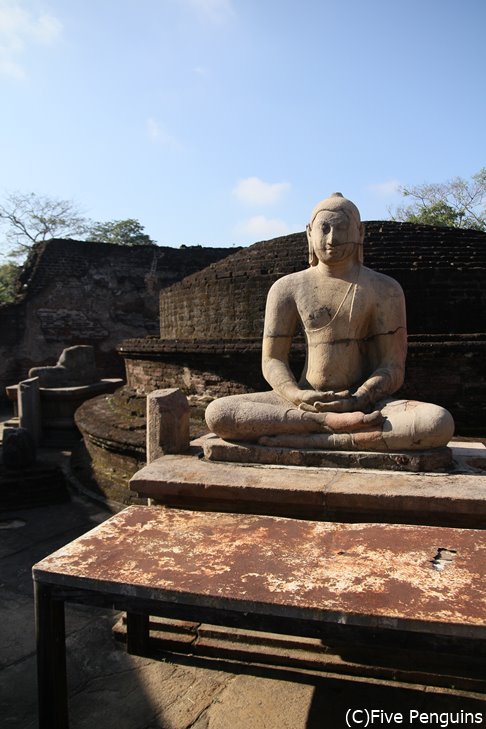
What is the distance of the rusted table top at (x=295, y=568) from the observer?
60.2 inches

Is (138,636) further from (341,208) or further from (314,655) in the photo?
(341,208)

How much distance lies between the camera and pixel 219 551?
197 centimetres

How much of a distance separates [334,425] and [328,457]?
0.18 meters

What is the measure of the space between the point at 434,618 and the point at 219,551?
812mm

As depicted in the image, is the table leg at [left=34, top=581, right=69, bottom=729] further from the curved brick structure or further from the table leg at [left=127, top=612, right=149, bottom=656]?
the curved brick structure

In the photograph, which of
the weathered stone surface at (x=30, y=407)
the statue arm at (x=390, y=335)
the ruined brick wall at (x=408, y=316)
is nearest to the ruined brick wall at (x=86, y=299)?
the weathered stone surface at (x=30, y=407)

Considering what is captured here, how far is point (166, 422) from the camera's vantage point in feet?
10.6

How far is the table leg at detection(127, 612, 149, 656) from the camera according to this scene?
8.91ft

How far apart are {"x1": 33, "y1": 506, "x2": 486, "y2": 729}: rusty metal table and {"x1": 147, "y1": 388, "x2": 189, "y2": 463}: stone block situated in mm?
990

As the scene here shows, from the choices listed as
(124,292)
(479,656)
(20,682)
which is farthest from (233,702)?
(124,292)

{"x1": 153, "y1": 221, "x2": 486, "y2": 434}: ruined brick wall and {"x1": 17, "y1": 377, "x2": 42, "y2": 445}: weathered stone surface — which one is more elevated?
{"x1": 153, "y1": 221, "x2": 486, "y2": 434}: ruined brick wall

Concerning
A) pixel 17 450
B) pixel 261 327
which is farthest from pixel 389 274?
pixel 17 450

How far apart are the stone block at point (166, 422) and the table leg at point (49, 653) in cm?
145

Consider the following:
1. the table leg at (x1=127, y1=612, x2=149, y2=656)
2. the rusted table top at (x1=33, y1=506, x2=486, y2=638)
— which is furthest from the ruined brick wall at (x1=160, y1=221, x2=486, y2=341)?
the rusted table top at (x1=33, y1=506, x2=486, y2=638)
